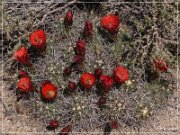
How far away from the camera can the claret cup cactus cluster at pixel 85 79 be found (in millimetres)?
4180

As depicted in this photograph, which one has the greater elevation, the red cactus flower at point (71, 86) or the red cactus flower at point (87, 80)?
the red cactus flower at point (87, 80)

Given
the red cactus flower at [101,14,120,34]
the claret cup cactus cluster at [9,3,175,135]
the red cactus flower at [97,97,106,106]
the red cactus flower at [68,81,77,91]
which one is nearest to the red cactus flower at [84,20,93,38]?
the claret cup cactus cluster at [9,3,175,135]

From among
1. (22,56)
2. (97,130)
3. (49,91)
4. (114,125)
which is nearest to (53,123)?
(49,91)

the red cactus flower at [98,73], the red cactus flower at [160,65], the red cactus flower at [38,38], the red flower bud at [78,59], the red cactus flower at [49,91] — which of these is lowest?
the red cactus flower at [49,91]

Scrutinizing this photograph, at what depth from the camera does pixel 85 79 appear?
409 centimetres

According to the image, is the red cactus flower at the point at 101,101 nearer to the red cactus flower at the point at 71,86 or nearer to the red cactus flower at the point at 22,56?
the red cactus flower at the point at 71,86

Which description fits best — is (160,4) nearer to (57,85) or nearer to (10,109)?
(57,85)

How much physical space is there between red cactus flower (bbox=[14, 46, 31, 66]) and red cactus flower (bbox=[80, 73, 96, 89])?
53 centimetres

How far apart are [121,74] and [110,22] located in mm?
480

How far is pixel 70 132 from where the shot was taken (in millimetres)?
4281

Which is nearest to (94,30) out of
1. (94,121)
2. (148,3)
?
(148,3)

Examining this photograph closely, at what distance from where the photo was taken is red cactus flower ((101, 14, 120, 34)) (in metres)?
4.26

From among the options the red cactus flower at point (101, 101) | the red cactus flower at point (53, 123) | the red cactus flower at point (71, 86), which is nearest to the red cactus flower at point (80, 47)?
the red cactus flower at point (71, 86)

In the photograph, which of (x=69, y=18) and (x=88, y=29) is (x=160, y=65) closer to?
(x=88, y=29)
